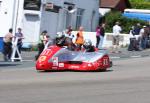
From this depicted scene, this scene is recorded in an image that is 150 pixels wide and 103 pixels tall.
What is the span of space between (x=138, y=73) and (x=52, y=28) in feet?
68.8

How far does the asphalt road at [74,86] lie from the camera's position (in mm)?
12922

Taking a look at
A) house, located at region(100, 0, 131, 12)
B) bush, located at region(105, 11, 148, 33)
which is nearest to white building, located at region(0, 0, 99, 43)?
bush, located at region(105, 11, 148, 33)

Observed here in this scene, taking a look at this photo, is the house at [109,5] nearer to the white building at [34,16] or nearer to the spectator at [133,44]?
the white building at [34,16]

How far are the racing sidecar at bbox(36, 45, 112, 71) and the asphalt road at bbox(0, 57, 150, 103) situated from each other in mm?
391

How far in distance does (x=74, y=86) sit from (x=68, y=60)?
5280mm

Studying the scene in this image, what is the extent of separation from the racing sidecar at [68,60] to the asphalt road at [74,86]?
1.28ft

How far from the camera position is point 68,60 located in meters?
20.6

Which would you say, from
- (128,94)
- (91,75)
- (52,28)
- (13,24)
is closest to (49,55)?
(91,75)

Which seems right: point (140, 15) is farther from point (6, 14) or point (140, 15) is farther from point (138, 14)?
point (6, 14)

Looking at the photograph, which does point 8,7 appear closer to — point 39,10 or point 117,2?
point 39,10

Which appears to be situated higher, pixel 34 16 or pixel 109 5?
pixel 109 5

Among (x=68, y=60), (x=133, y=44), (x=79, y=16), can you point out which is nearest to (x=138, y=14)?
(x=79, y=16)

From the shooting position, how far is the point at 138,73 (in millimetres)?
20375

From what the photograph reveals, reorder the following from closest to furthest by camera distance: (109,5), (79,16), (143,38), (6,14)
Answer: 1. (143,38)
2. (6,14)
3. (79,16)
4. (109,5)
